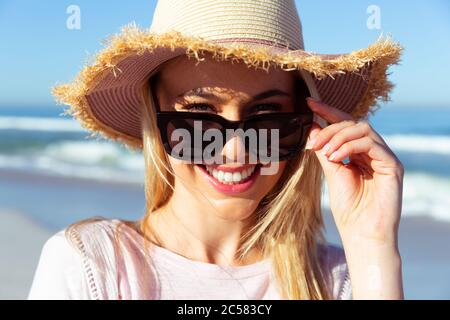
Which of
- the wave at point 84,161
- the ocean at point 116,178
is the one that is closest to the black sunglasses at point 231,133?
the ocean at point 116,178

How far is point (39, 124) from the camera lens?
639 inches

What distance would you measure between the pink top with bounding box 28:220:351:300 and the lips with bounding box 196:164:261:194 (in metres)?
0.33

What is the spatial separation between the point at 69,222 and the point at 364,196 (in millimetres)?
5561

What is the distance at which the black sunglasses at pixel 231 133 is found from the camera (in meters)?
2.08

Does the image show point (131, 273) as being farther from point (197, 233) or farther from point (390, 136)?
point (390, 136)

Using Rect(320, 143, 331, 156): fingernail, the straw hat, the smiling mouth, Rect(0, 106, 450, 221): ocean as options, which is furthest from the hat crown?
Rect(0, 106, 450, 221): ocean

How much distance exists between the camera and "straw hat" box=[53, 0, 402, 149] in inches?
77.7

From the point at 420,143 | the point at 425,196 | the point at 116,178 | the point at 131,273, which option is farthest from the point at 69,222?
the point at 420,143

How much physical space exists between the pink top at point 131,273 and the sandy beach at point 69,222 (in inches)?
137

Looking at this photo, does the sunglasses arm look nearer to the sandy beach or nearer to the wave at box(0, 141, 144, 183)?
the sandy beach

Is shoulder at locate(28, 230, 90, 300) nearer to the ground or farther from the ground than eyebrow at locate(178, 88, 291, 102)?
nearer to the ground

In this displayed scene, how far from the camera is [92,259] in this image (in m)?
2.02

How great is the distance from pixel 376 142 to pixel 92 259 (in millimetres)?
1136
